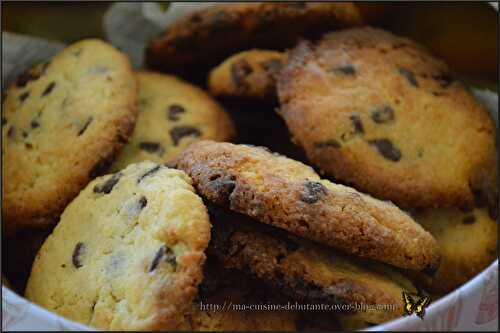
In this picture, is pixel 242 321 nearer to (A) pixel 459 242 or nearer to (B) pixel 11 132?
(A) pixel 459 242

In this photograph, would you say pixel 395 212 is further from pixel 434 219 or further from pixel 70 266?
pixel 70 266

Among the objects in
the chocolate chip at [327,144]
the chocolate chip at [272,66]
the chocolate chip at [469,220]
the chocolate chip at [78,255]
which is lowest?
the chocolate chip at [469,220]

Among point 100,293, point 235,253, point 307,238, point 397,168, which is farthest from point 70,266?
point 397,168

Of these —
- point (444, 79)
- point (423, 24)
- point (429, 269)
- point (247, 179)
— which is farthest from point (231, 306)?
point (423, 24)

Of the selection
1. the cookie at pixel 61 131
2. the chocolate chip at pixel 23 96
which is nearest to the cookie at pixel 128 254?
the cookie at pixel 61 131

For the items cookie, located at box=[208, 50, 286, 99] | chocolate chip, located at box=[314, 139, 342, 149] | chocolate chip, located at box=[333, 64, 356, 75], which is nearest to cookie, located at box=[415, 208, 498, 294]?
chocolate chip, located at box=[314, 139, 342, 149]

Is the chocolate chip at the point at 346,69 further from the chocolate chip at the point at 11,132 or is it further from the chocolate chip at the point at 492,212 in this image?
the chocolate chip at the point at 11,132

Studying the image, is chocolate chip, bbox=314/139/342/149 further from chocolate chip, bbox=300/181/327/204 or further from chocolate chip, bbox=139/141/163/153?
chocolate chip, bbox=139/141/163/153
